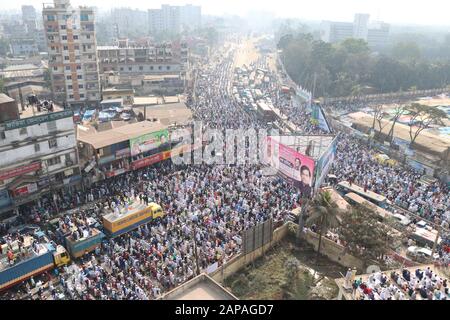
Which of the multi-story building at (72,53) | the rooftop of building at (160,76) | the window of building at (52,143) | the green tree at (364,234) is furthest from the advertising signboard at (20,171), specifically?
the rooftop of building at (160,76)

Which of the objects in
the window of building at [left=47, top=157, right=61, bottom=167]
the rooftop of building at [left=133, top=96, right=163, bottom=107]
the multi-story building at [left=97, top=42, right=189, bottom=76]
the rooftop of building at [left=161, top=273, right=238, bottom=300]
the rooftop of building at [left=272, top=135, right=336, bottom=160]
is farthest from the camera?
the multi-story building at [left=97, top=42, right=189, bottom=76]

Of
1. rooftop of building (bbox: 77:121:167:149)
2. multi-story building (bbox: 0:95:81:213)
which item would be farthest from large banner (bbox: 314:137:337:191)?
multi-story building (bbox: 0:95:81:213)

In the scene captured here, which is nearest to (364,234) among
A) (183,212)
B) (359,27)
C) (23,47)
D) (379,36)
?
(183,212)

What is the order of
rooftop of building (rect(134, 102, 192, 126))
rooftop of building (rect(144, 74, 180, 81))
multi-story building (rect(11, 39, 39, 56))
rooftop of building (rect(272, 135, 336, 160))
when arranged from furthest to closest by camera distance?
multi-story building (rect(11, 39, 39, 56)) < rooftop of building (rect(144, 74, 180, 81)) < rooftop of building (rect(134, 102, 192, 126)) < rooftop of building (rect(272, 135, 336, 160))

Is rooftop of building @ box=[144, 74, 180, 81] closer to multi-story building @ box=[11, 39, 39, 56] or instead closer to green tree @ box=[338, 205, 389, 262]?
green tree @ box=[338, 205, 389, 262]

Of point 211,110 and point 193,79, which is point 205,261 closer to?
point 211,110

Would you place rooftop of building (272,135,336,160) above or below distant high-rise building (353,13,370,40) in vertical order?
below

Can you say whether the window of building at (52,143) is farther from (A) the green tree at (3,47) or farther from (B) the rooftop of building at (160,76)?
(A) the green tree at (3,47)

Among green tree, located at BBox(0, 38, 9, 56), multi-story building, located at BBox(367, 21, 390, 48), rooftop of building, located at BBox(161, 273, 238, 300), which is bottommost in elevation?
rooftop of building, located at BBox(161, 273, 238, 300)
